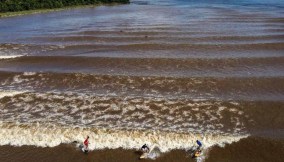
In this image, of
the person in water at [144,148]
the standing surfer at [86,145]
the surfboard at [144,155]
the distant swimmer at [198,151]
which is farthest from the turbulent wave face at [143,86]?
the surfboard at [144,155]

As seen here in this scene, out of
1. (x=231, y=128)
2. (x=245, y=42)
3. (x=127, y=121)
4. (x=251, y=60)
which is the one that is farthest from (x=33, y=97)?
(x=245, y=42)

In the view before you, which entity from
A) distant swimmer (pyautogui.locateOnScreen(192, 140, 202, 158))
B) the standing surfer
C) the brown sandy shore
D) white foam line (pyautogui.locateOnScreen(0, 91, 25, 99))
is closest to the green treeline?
white foam line (pyautogui.locateOnScreen(0, 91, 25, 99))

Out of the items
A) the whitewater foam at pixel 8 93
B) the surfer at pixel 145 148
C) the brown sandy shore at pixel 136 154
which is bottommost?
the brown sandy shore at pixel 136 154

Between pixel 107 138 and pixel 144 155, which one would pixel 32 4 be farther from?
pixel 144 155

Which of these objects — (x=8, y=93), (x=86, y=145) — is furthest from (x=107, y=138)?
(x=8, y=93)

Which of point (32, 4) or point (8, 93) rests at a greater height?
point (32, 4)

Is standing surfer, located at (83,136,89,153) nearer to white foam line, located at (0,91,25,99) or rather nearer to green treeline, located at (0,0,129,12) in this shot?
white foam line, located at (0,91,25,99)

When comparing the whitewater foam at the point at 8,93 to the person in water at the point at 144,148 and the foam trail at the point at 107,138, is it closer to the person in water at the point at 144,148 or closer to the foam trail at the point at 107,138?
the foam trail at the point at 107,138
